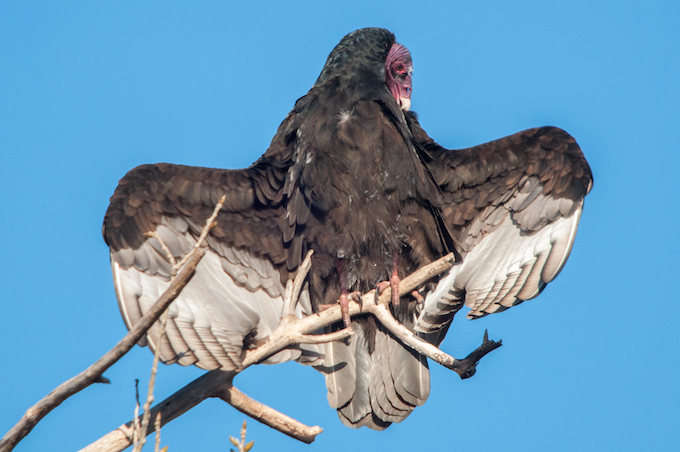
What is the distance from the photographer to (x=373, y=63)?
16.1ft

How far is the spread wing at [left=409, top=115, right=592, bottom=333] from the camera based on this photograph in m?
4.45

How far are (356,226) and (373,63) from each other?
45.9 inches

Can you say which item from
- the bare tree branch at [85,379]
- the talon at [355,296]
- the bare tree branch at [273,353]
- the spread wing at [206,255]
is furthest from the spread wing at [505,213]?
the bare tree branch at [85,379]

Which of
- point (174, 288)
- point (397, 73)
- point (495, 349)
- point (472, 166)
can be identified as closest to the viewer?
point (174, 288)

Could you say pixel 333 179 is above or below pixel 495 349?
above

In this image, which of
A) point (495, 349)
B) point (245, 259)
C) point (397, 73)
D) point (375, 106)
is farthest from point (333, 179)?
point (495, 349)

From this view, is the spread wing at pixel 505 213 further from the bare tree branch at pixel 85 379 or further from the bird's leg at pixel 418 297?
the bare tree branch at pixel 85 379

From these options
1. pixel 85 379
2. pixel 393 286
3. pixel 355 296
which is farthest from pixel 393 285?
pixel 85 379

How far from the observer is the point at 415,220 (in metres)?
4.62

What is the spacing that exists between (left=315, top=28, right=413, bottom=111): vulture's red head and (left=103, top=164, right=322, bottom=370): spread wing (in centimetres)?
81

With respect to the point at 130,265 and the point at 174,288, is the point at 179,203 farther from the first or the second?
the point at 174,288

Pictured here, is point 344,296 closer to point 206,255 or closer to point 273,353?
point 273,353

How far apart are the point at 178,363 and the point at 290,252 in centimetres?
106

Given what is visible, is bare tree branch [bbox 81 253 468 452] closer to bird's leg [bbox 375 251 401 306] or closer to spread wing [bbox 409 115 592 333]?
bird's leg [bbox 375 251 401 306]
